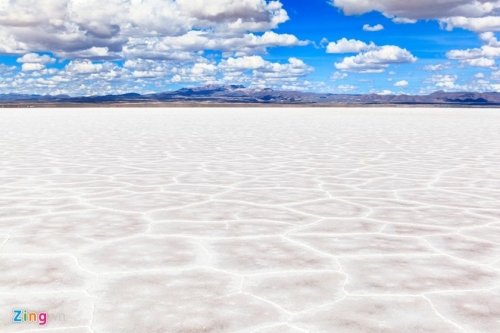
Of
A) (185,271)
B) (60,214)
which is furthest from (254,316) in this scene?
(60,214)

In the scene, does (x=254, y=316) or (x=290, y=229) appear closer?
(x=254, y=316)

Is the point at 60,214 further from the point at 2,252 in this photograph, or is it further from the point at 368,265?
the point at 368,265

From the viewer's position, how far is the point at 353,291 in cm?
271

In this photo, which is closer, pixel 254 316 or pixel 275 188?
pixel 254 316

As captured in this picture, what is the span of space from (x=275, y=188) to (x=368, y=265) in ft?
8.93

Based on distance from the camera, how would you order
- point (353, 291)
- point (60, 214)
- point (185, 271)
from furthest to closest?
point (60, 214) → point (185, 271) → point (353, 291)

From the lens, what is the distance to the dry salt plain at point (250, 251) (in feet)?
7.93

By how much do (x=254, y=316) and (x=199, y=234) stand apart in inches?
57.6

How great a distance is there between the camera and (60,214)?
442 centimetres

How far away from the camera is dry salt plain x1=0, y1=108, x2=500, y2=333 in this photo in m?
2.42

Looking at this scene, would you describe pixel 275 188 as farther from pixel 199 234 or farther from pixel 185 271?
pixel 185 271

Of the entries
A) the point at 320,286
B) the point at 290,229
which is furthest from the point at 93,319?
the point at 290,229

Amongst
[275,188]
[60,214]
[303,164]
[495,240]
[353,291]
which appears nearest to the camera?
[353,291]

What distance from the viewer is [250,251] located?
3391 millimetres
